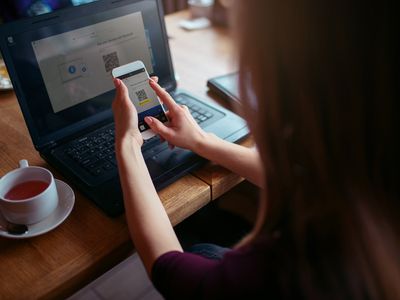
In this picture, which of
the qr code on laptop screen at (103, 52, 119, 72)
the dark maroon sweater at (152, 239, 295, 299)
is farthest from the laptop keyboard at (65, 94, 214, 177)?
the dark maroon sweater at (152, 239, 295, 299)

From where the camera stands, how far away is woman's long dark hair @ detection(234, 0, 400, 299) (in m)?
0.42

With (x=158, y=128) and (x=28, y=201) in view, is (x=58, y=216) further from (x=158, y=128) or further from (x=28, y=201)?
(x=158, y=128)

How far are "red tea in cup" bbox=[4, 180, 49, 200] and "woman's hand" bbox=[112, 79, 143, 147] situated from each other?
146 mm

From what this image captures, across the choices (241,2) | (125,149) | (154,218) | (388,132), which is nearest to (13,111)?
(125,149)

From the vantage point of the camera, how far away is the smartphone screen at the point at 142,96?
2.56 feet

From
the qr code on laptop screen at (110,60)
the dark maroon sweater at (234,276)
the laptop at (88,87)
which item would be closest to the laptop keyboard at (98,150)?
the laptop at (88,87)

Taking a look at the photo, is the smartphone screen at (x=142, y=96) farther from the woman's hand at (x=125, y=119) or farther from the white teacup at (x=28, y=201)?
the white teacup at (x=28, y=201)

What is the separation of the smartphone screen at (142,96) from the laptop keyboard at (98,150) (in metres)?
0.05

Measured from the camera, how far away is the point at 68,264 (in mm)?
604

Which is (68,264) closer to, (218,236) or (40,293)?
(40,293)

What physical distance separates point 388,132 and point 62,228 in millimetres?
503

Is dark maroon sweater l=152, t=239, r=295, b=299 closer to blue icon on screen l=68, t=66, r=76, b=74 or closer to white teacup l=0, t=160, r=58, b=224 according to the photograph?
white teacup l=0, t=160, r=58, b=224

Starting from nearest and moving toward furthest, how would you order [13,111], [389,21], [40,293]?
[389,21] → [40,293] → [13,111]

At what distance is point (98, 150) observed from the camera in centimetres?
80
